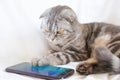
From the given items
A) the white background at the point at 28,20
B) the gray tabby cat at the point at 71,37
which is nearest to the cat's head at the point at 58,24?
the gray tabby cat at the point at 71,37

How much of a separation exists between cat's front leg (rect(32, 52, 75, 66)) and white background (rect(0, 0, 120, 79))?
17 cm

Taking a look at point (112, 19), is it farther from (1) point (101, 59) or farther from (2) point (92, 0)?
(1) point (101, 59)

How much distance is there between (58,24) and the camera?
1.24 metres

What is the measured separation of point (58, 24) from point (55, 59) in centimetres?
19

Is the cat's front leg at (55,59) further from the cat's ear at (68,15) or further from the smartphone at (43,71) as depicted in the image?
the cat's ear at (68,15)

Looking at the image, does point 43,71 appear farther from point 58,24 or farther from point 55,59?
point 58,24

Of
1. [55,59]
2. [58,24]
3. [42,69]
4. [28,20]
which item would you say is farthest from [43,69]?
[28,20]

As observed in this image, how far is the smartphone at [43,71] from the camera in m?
0.97

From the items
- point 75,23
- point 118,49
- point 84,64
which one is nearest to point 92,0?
point 75,23

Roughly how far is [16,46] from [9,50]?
0.05 metres

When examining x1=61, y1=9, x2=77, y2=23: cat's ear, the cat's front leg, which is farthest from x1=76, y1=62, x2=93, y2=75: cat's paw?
x1=61, y1=9, x2=77, y2=23: cat's ear

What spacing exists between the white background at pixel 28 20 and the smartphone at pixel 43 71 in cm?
15

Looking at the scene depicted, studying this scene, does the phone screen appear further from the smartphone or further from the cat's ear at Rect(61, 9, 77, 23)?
the cat's ear at Rect(61, 9, 77, 23)

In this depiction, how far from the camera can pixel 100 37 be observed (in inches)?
52.8
